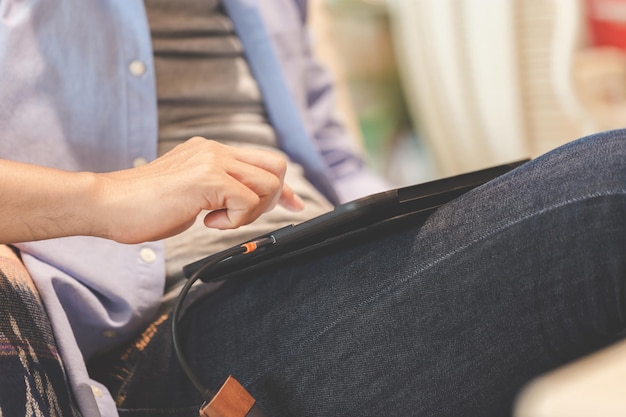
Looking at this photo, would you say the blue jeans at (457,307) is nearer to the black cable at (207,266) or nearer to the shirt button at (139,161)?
the black cable at (207,266)

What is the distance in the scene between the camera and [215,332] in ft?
2.10

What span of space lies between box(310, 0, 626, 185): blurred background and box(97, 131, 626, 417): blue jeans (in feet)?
2.15

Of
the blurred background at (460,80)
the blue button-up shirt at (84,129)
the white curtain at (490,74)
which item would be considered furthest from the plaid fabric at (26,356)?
the white curtain at (490,74)

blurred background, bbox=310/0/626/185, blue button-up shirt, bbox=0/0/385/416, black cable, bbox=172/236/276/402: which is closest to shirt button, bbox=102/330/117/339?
blue button-up shirt, bbox=0/0/385/416

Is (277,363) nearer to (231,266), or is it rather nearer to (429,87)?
(231,266)

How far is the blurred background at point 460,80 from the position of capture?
140 cm

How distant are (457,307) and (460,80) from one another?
1.06 metres

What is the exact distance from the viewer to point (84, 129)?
71cm

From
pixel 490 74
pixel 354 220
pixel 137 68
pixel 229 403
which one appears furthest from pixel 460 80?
pixel 229 403

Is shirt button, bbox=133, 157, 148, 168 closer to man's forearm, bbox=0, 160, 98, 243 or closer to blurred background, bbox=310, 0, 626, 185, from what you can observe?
man's forearm, bbox=0, 160, 98, 243

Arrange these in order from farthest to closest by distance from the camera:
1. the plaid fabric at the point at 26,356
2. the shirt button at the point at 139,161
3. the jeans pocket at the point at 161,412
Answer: the shirt button at the point at 139,161
the jeans pocket at the point at 161,412
the plaid fabric at the point at 26,356

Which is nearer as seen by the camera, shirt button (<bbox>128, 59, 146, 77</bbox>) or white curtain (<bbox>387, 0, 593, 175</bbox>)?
shirt button (<bbox>128, 59, 146, 77</bbox>)

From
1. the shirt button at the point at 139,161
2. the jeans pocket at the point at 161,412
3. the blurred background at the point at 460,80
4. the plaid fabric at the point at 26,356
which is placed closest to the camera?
the plaid fabric at the point at 26,356

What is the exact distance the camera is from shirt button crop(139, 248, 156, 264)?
686 mm
